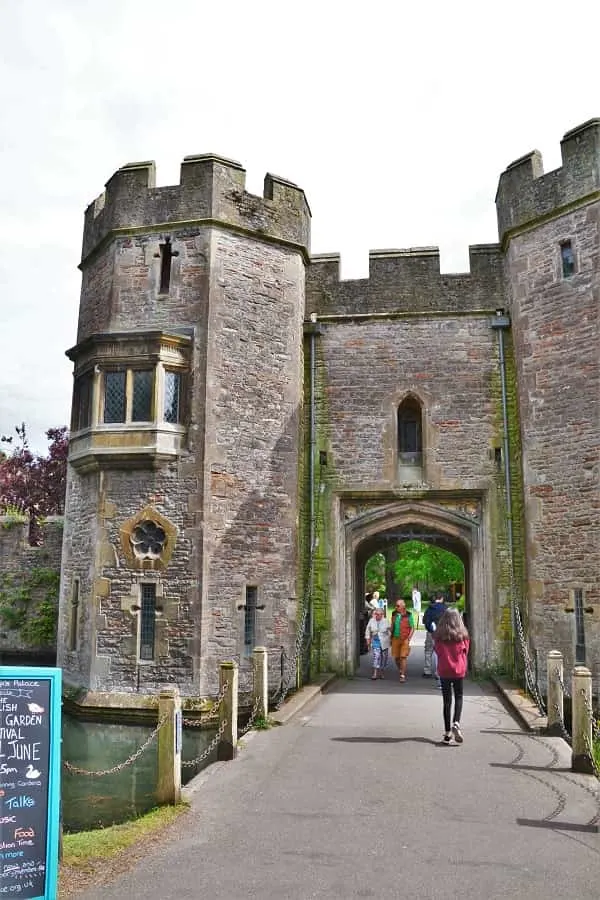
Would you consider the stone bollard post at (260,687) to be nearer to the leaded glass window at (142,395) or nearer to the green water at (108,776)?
the green water at (108,776)

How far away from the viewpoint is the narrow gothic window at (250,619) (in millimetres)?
11844

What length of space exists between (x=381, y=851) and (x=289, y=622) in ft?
23.9

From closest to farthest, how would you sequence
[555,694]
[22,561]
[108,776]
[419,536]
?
[555,694]
[108,776]
[419,536]
[22,561]

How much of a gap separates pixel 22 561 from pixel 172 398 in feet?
23.0

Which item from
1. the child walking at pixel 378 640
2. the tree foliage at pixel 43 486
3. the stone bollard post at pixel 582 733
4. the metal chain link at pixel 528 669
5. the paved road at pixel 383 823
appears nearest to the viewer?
→ the paved road at pixel 383 823

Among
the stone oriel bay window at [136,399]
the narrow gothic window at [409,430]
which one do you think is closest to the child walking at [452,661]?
the stone oriel bay window at [136,399]

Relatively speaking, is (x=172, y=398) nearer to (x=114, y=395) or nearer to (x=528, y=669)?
(x=114, y=395)

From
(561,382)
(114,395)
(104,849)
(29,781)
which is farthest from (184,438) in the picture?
(29,781)

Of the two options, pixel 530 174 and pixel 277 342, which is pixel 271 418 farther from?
pixel 530 174

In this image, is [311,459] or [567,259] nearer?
[567,259]

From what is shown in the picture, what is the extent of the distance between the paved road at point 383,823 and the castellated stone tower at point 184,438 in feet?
10.7

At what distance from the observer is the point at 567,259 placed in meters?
12.4

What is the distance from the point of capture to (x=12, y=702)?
4.43m

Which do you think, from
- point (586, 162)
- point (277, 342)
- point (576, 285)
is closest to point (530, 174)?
point (586, 162)
